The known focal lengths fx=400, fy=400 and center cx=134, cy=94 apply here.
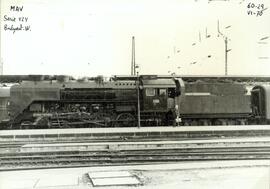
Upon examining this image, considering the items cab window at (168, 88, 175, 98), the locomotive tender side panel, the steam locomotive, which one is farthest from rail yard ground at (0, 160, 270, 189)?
the locomotive tender side panel

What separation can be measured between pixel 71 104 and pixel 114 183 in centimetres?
1326

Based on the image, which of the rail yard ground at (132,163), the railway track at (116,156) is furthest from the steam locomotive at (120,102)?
the railway track at (116,156)

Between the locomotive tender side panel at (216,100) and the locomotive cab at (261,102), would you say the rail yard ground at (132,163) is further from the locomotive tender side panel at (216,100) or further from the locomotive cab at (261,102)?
the locomotive cab at (261,102)

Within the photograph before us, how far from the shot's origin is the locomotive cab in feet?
85.2

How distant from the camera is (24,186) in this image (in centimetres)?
1048

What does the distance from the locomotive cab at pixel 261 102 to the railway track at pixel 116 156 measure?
11374 mm

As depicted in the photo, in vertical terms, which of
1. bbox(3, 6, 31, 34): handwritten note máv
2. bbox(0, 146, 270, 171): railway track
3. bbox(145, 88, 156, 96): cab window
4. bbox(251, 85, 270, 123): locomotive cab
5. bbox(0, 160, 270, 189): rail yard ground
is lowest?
bbox(0, 160, 270, 189): rail yard ground

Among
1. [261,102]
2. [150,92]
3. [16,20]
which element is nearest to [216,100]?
[261,102]

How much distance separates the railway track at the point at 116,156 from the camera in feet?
43.3

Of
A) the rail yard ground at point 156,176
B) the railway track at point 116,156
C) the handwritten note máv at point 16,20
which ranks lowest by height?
the rail yard ground at point 156,176

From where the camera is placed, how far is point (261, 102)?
86.6 feet

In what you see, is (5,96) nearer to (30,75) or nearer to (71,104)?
(30,75)

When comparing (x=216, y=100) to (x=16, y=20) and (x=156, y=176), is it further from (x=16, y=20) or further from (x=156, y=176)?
(x=16, y=20)

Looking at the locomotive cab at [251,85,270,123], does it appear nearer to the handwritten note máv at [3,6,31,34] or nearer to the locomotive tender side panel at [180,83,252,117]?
the locomotive tender side panel at [180,83,252,117]
